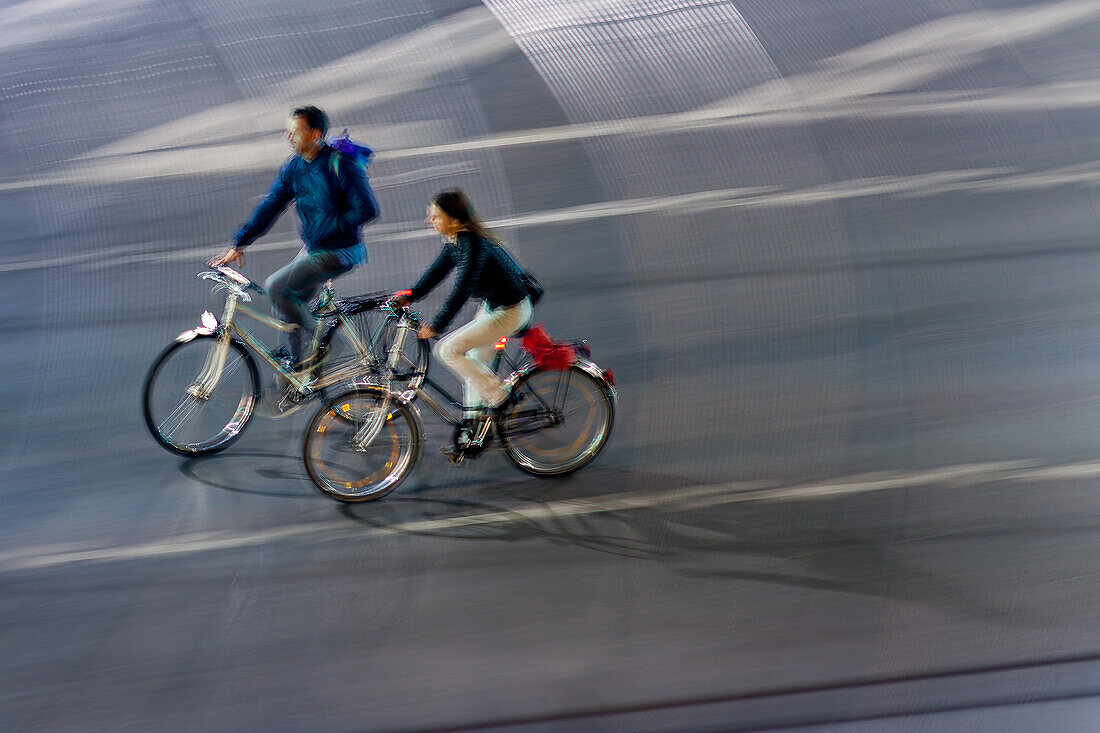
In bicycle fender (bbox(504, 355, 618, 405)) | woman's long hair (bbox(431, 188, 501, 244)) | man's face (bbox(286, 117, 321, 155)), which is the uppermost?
man's face (bbox(286, 117, 321, 155))

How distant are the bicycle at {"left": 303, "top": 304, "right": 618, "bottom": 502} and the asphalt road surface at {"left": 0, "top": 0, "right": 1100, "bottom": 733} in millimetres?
203

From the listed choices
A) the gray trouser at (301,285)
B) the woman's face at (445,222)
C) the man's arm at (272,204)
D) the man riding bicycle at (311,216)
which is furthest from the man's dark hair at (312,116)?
the woman's face at (445,222)

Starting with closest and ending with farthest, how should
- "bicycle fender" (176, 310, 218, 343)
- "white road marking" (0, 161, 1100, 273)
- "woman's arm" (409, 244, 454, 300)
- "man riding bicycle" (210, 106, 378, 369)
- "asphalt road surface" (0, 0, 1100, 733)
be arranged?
"asphalt road surface" (0, 0, 1100, 733) < "woman's arm" (409, 244, 454, 300) < "bicycle fender" (176, 310, 218, 343) < "man riding bicycle" (210, 106, 378, 369) < "white road marking" (0, 161, 1100, 273)

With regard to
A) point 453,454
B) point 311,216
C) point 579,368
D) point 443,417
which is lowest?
point 453,454

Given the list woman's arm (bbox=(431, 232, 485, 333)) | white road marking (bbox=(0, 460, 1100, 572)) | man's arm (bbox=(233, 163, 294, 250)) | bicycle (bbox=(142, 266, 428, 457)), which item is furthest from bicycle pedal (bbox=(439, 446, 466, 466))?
man's arm (bbox=(233, 163, 294, 250))

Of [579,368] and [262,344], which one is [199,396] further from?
[579,368]

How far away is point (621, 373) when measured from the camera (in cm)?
689

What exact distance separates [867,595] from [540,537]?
1701 millimetres

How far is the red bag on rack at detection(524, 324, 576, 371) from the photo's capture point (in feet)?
18.2

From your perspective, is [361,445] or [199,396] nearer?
[361,445]

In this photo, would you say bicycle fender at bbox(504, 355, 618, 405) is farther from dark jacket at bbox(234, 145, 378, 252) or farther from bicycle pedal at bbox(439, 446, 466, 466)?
dark jacket at bbox(234, 145, 378, 252)

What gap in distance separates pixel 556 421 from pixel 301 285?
1.65 metres

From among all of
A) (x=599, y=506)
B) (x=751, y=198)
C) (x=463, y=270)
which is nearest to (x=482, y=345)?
(x=463, y=270)

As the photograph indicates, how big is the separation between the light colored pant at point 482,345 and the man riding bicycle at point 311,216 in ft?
2.98
